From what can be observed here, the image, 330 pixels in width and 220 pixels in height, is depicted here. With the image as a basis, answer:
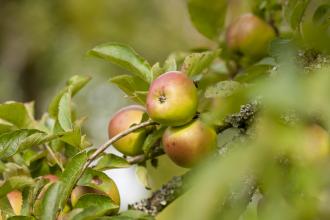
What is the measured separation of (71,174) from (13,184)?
0.36 feet

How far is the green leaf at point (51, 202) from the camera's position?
0.66 meters

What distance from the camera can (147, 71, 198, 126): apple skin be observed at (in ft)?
2.32

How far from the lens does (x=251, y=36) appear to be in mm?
972

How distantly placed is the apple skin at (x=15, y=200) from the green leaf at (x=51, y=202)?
0.11 metres

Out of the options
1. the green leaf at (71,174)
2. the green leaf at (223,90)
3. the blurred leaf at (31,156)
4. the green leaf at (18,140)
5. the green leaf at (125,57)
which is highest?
the green leaf at (125,57)

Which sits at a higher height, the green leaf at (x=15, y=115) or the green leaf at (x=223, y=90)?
the green leaf at (x=223, y=90)

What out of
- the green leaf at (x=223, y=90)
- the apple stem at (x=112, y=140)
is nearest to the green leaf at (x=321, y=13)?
the green leaf at (x=223, y=90)

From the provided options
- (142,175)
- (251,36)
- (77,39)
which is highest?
(251,36)

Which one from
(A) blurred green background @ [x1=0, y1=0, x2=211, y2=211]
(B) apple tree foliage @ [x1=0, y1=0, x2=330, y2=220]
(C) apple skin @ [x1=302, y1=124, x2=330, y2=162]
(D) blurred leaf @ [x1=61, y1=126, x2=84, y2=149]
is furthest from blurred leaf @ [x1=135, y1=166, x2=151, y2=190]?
(A) blurred green background @ [x1=0, y1=0, x2=211, y2=211]

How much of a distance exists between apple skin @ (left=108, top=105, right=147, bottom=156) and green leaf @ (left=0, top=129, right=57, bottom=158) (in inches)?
4.4

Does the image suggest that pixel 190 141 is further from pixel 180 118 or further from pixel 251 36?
pixel 251 36

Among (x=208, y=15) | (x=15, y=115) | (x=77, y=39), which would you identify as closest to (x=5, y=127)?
(x=15, y=115)

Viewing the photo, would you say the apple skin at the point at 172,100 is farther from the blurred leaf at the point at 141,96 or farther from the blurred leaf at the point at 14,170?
the blurred leaf at the point at 14,170

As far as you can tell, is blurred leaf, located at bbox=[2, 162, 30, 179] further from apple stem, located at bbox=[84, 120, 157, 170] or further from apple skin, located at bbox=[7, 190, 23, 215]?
apple stem, located at bbox=[84, 120, 157, 170]
